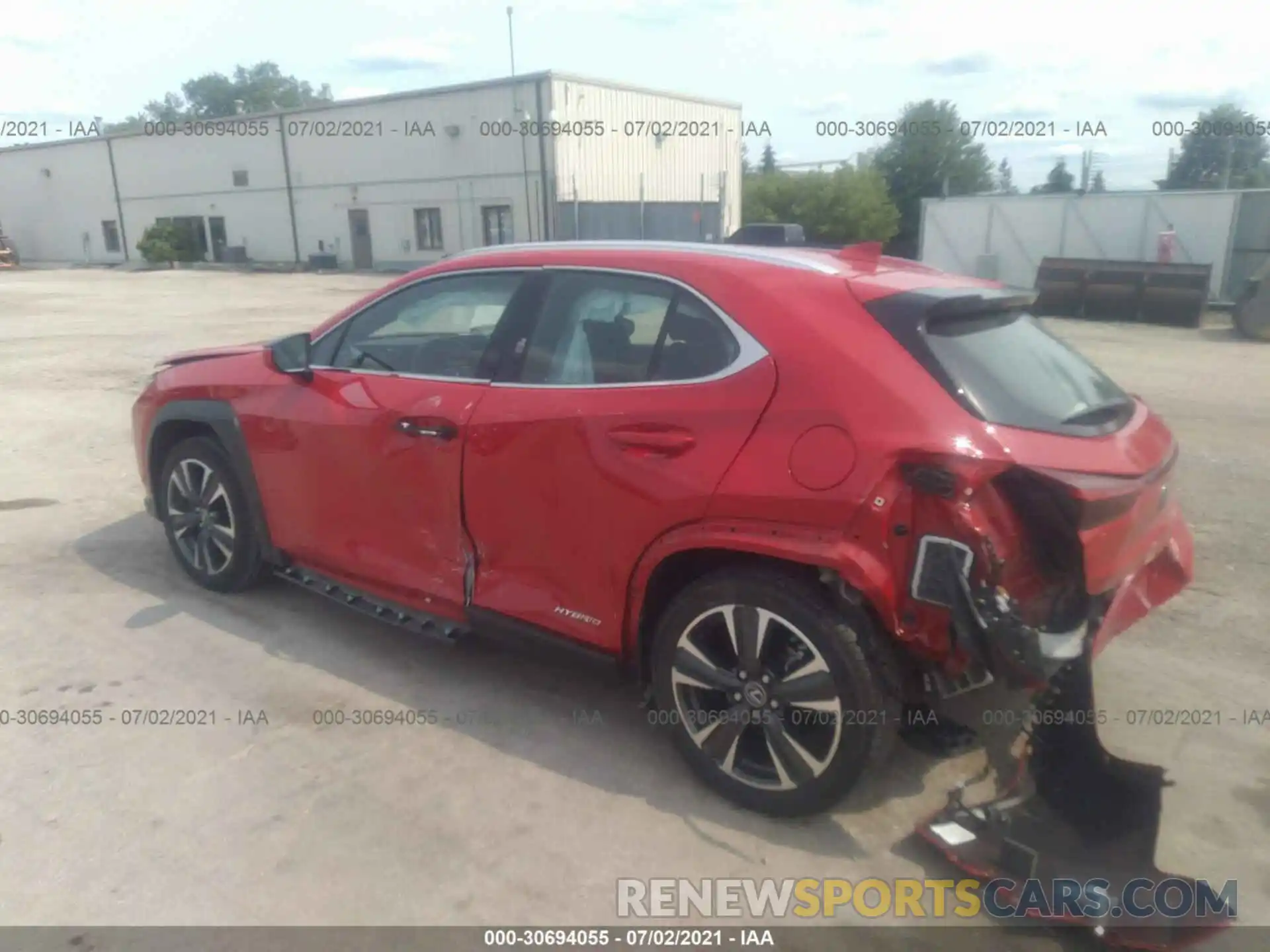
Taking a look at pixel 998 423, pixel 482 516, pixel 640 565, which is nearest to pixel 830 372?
pixel 998 423

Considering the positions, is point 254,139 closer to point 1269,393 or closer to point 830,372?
point 1269,393

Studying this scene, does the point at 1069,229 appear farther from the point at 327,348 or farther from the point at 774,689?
the point at 774,689

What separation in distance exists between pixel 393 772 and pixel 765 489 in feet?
5.47

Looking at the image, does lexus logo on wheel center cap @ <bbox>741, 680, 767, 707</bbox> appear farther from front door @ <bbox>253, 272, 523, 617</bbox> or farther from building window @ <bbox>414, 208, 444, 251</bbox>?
building window @ <bbox>414, 208, 444, 251</bbox>

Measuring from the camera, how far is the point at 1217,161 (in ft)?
165

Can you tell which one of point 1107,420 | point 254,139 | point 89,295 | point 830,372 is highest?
point 254,139

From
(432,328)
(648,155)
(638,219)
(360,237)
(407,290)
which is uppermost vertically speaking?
(648,155)

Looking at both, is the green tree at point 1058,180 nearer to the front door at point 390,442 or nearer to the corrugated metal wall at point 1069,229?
the corrugated metal wall at point 1069,229

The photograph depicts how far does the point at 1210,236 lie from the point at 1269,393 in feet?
39.4

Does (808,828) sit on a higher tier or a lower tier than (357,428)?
lower

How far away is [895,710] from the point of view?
9.61ft

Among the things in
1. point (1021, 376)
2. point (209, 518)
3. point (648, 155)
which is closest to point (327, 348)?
point (209, 518)

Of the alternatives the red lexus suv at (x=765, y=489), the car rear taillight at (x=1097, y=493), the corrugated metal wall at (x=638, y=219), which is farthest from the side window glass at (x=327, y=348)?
the corrugated metal wall at (x=638, y=219)

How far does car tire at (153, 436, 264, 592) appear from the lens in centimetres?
468
